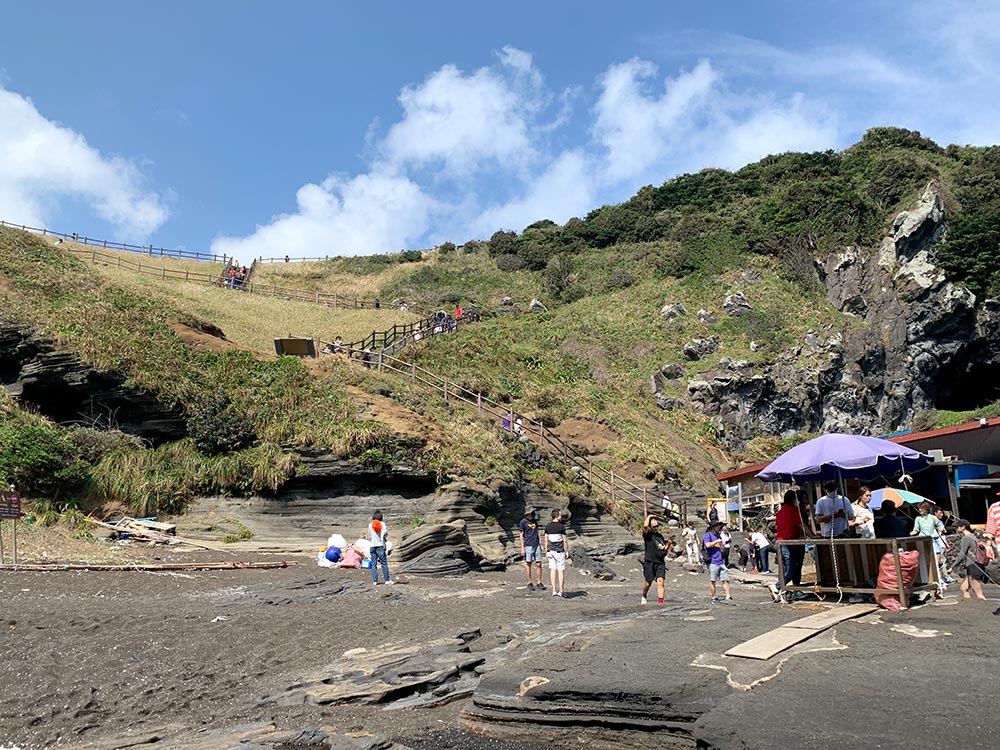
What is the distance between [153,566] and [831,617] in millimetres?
12413

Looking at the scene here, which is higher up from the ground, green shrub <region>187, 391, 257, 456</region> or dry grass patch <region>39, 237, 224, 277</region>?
dry grass patch <region>39, 237, 224, 277</region>

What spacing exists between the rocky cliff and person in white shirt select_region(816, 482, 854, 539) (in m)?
28.9

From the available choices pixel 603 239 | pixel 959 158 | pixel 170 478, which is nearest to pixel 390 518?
pixel 170 478

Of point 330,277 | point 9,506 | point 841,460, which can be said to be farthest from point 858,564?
point 330,277

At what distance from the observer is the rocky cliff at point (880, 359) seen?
3991 cm

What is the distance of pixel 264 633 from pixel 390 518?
9.18 meters

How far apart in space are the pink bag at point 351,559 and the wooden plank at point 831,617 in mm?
10702

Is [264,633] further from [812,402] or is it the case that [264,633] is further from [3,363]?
[812,402]

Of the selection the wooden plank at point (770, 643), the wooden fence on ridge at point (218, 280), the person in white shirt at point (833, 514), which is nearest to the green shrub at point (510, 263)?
the wooden fence on ridge at point (218, 280)

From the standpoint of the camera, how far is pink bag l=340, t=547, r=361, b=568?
1653 centimetres

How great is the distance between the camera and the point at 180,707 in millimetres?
7867

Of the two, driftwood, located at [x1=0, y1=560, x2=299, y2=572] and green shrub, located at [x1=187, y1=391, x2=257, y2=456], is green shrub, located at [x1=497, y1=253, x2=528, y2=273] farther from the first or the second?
driftwood, located at [x1=0, y1=560, x2=299, y2=572]

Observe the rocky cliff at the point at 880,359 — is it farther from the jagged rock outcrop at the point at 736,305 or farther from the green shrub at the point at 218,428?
the green shrub at the point at 218,428

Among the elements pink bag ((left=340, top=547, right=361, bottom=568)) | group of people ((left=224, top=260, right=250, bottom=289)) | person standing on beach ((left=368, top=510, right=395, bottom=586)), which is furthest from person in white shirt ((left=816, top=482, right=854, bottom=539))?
group of people ((left=224, top=260, right=250, bottom=289))
